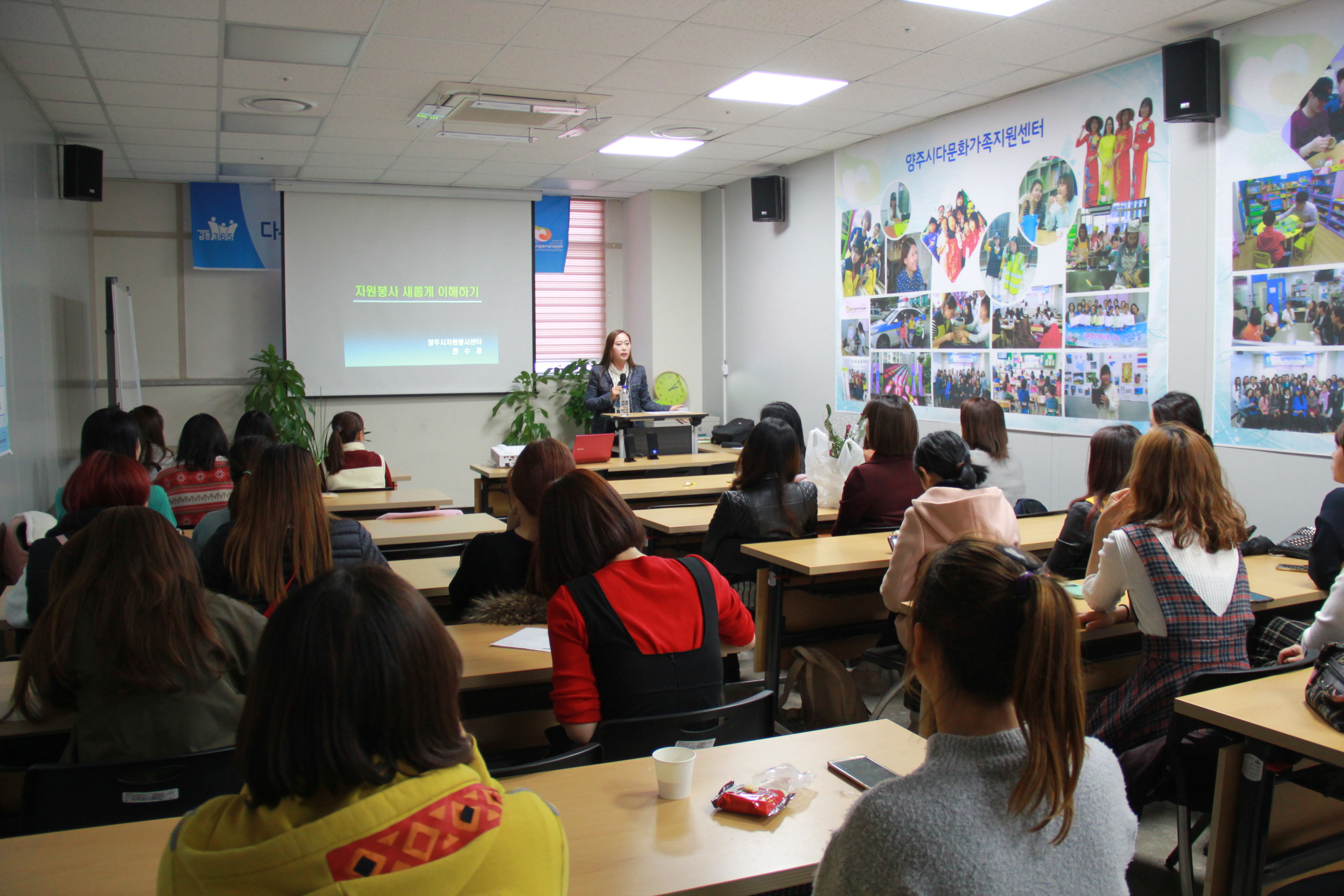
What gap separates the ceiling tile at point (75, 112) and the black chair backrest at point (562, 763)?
583 cm

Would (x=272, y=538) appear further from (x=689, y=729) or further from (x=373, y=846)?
(x=373, y=846)

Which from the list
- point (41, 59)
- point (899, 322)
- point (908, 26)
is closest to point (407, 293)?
point (41, 59)

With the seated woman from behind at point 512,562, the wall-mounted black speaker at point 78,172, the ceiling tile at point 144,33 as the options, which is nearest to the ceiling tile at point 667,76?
the ceiling tile at point 144,33

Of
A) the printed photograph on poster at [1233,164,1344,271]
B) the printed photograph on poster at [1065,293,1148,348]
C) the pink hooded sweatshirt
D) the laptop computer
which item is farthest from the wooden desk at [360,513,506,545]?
the printed photograph on poster at [1233,164,1344,271]

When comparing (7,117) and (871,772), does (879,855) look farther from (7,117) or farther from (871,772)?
(7,117)

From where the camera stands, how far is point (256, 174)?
321 inches

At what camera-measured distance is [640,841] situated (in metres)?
1.47

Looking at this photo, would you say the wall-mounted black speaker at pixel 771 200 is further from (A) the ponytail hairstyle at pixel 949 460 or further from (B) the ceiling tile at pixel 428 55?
(A) the ponytail hairstyle at pixel 949 460

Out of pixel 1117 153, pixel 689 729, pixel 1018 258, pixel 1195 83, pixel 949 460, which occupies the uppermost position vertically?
pixel 1195 83

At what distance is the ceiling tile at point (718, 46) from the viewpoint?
15.4ft

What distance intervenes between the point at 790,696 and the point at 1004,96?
4.07 m

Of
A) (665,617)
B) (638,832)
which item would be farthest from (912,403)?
(638,832)

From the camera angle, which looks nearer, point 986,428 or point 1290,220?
point 1290,220

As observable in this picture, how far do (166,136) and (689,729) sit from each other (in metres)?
6.51
